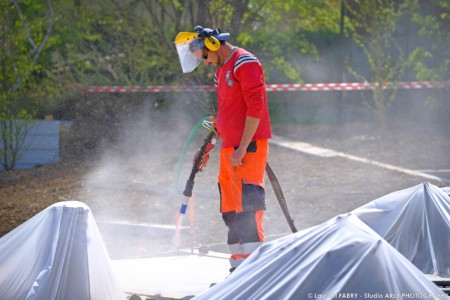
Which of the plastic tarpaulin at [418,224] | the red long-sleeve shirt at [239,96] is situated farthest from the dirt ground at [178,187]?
the plastic tarpaulin at [418,224]

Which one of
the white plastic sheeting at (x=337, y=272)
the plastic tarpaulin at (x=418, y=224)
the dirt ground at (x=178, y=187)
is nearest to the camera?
the white plastic sheeting at (x=337, y=272)

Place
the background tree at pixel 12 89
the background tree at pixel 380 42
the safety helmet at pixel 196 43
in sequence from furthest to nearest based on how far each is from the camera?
the background tree at pixel 380 42, the background tree at pixel 12 89, the safety helmet at pixel 196 43

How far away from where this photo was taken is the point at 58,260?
4.97 m

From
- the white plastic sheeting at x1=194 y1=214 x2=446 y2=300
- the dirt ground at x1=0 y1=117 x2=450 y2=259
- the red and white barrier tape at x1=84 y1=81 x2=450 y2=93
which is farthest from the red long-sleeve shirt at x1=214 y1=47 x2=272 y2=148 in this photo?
the red and white barrier tape at x1=84 y1=81 x2=450 y2=93

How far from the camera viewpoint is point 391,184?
33.0ft

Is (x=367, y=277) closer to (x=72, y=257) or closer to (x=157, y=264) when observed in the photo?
(x=72, y=257)

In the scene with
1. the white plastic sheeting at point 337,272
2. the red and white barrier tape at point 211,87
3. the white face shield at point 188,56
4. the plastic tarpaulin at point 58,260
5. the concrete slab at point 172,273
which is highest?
the white face shield at point 188,56

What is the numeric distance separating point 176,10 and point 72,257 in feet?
31.8

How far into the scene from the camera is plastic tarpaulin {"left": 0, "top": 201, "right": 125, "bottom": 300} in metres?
4.92

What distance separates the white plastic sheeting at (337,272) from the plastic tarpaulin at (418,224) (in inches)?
74.4

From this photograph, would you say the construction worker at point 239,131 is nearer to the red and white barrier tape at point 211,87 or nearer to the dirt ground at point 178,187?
the dirt ground at point 178,187

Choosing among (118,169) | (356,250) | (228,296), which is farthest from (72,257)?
(118,169)

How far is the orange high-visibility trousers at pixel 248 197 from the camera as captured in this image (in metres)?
5.87

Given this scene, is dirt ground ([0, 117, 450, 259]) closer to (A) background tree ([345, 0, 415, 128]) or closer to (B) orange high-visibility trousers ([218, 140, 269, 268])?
(B) orange high-visibility trousers ([218, 140, 269, 268])
